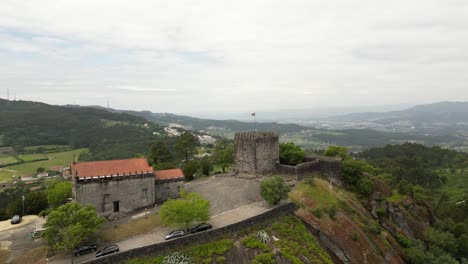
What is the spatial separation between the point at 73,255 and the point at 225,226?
1367 cm

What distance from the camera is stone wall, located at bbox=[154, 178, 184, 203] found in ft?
131

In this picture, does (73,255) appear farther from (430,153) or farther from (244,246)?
(430,153)

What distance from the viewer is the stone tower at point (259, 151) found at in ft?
154

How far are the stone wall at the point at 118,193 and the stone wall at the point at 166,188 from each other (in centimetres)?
146

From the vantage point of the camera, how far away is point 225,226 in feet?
97.0

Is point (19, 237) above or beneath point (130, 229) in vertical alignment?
beneath

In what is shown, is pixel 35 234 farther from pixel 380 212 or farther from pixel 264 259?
pixel 380 212

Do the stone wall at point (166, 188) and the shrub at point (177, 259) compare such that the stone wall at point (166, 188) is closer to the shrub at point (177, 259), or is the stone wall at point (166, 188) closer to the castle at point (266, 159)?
the castle at point (266, 159)

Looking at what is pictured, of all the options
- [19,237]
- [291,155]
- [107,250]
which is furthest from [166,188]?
[291,155]

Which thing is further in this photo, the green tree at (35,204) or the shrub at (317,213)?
the green tree at (35,204)

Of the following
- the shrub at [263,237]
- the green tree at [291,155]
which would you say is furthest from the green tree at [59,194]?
the green tree at [291,155]

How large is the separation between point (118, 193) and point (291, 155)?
2690 centimetres

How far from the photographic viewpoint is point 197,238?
93.3ft

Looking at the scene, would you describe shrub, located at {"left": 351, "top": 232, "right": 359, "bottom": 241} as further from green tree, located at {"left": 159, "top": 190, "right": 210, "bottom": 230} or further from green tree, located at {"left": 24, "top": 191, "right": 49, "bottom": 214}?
green tree, located at {"left": 24, "top": 191, "right": 49, "bottom": 214}
